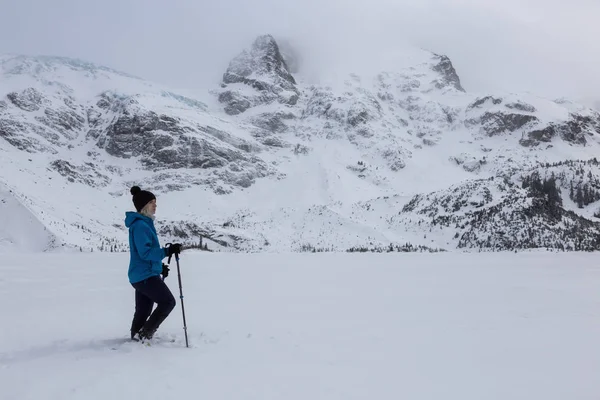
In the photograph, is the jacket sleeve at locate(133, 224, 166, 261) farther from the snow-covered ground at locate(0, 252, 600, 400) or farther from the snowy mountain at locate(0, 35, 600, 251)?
the snowy mountain at locate(0, 35, 600, 251)

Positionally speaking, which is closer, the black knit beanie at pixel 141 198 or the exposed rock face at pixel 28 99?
the black knit beanie at pixel 141 198

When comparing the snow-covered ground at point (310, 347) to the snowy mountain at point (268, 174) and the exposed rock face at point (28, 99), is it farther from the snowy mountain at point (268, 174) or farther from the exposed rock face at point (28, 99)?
the exposed rock face at point (28, 99)

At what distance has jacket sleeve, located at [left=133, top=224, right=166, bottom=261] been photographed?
6.95 m

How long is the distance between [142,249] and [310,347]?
3353mm

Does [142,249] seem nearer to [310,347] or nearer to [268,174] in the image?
[310,347]

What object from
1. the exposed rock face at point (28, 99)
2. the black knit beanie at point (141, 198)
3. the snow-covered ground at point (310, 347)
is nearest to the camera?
the snow-covered ground at point (310, 347)

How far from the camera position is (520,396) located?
503 centimetres

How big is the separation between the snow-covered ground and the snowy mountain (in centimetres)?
5099

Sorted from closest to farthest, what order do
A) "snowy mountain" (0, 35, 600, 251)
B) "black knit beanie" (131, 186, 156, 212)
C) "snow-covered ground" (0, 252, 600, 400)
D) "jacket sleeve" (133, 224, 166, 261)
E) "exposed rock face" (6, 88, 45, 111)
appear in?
"snow-covered ground" (0, 252, 600, 400) → "jacket sleeve" (133, 224, 166, 261) → "black knit beanie" (131, 186, 156, 212) → "snowy mountain" (0, 35, 600, 251) → "exposed rock face" (6, 88, 45, 111)

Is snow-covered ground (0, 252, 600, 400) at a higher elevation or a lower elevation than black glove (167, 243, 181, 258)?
lower

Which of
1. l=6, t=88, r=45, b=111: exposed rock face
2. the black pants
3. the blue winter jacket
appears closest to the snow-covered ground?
the black pants

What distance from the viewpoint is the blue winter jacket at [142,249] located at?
6.97 metres

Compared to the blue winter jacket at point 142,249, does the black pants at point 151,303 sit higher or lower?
lower

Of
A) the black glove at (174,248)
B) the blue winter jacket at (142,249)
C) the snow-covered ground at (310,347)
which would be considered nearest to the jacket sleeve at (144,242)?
the blue winter jacket at (142,249)
